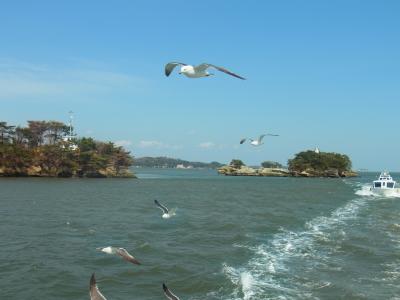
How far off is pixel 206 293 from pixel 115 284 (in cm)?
255

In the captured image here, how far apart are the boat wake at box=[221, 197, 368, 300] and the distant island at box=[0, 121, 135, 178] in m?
70.0

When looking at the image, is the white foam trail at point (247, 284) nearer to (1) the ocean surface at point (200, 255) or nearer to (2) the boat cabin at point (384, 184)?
(1) the ocean surface at point (200, 255)

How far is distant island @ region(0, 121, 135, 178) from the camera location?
281 feet

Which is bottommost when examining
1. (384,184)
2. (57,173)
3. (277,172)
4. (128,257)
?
(128,257)

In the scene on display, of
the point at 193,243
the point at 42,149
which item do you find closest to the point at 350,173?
the point at 42,149

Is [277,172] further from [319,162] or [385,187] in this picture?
[385,187]

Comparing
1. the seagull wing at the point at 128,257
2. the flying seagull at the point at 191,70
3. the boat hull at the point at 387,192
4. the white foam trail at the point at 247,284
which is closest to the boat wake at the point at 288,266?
the white foam trail at the point at 247,284

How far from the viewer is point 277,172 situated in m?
154

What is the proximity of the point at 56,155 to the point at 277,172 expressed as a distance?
82036 mm

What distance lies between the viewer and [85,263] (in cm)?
1600

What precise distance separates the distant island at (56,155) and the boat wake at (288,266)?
6998 centimetres

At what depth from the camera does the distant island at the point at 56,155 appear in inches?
3371

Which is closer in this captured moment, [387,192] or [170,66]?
[170,66]

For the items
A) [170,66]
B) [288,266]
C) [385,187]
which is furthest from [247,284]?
[385,187]
